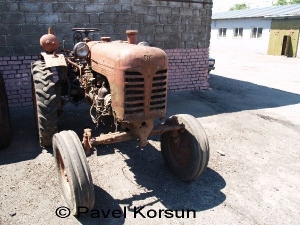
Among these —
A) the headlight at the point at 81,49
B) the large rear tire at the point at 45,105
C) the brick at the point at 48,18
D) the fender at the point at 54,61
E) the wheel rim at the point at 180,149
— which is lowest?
the wheel rim at the point at 180,149

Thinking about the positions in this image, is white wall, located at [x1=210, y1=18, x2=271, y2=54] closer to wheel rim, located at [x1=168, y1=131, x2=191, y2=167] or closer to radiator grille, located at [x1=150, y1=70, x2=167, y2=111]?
wheel rim, located at [x1=168, y1=131, x2=191, y2=167]

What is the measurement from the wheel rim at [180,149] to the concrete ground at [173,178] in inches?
10.3

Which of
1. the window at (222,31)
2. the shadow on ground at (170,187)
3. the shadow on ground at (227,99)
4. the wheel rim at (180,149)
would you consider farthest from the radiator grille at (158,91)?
the window at (222,31)

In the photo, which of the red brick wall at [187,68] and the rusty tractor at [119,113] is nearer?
the rusty tractor at [119,113]

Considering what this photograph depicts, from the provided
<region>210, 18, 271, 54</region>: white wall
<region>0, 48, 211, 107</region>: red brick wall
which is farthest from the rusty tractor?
<region>210, 18, 271, 54</region>: white wall

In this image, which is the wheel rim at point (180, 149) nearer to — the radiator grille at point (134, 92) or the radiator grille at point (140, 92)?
the radiator grille at point (140, 92)

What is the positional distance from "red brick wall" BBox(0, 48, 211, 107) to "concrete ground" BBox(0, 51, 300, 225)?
0.40 metres

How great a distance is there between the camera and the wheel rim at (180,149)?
12.1ft

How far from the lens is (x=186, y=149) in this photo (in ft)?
12.2

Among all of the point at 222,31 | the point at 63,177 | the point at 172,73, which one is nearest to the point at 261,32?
the point at 222,31

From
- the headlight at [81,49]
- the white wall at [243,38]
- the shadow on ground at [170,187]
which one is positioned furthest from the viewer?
the white wall at [243,38]

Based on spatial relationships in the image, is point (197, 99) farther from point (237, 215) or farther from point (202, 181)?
point (237, 215)

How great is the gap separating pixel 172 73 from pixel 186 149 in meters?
4.50

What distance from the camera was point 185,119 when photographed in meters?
3.60
